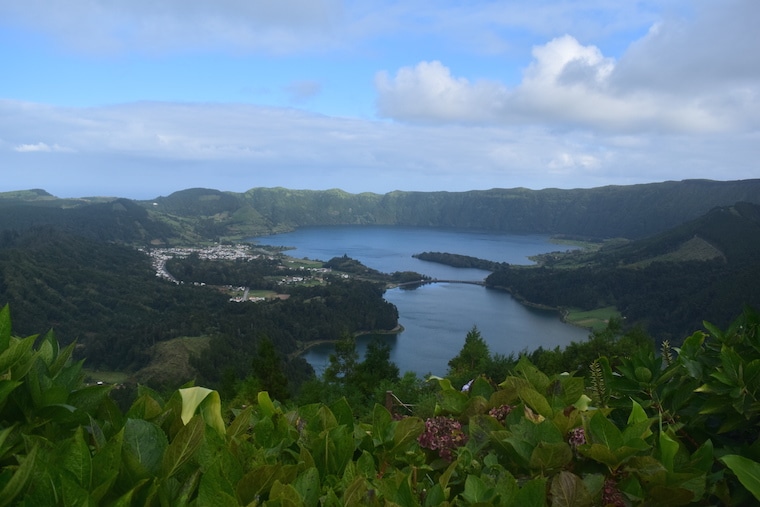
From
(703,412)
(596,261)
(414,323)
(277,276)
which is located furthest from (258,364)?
(596,261)

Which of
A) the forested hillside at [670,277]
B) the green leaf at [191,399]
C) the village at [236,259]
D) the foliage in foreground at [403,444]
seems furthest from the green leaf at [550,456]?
the village at [236,259]

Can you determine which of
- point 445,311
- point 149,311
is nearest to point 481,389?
point 445,311

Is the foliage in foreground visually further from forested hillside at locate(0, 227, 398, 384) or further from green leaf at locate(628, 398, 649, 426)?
forested hillside at locate(0, 227, 398, 384)

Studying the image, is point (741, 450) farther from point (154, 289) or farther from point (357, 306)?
point (154, 289)

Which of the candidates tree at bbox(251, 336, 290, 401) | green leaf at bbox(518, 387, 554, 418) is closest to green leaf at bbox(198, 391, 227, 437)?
green leaf at bbox(518, 387, 554, 418)

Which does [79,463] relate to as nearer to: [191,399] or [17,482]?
[17,482]

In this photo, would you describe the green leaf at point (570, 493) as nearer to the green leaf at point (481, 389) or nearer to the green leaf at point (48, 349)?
the green leaf at point (481, 389)
